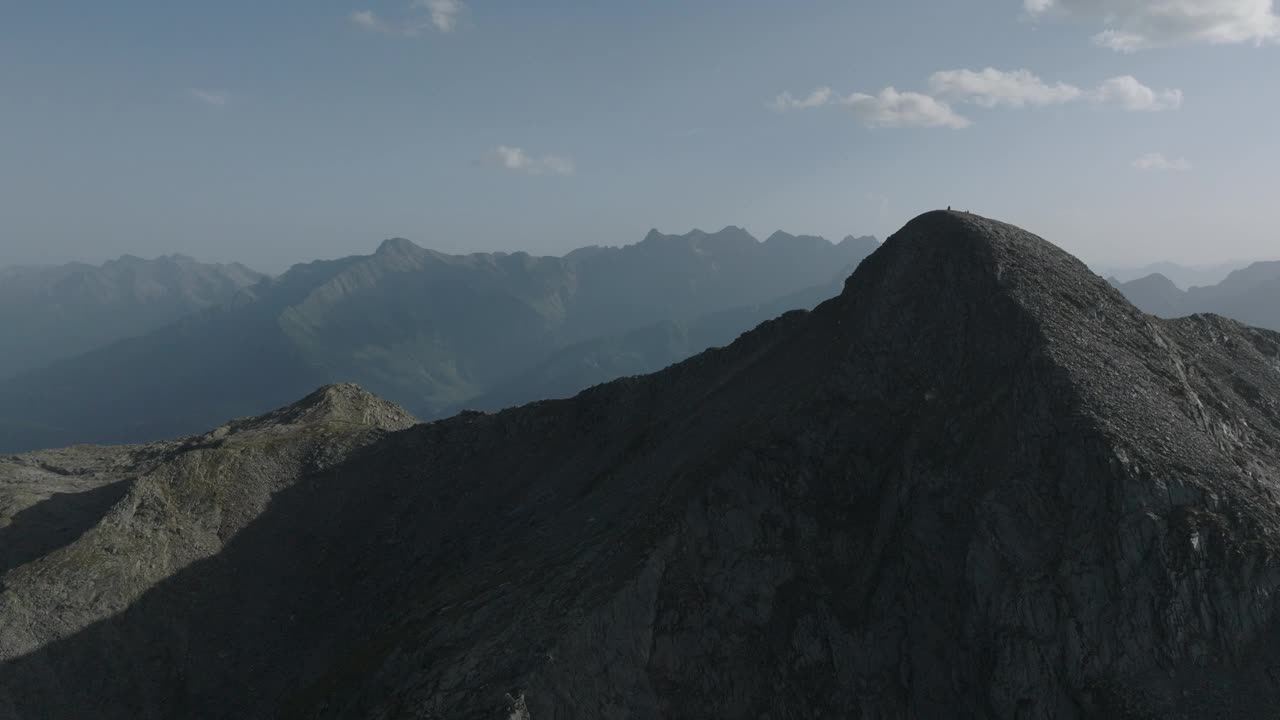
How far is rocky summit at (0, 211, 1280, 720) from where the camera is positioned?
36.4 meters

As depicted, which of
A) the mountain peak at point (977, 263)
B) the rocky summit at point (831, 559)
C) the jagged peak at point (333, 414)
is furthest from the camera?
the jagged peak at point (333, 414)

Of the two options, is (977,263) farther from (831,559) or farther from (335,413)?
(335,413)

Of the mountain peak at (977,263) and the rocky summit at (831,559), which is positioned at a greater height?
the mountain peak at (977,263)

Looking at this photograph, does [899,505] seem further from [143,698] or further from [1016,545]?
[143,698]

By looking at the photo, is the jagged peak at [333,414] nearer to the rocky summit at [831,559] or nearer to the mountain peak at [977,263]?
the rocky summit at [831,559]

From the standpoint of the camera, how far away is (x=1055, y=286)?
50.9 meters

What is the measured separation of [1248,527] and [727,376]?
133 ft

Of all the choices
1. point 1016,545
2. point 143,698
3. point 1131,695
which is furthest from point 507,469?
point 1131,695

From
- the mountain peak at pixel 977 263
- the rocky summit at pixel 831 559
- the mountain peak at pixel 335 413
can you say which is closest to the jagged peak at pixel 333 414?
the mountain peak at pixel 335 413

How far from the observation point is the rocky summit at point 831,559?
36.4 metres

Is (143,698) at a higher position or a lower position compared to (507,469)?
lower

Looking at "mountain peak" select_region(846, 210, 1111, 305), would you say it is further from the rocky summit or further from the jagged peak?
the jagged peak

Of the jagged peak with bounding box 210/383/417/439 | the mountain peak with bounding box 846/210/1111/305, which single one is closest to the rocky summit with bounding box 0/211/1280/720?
the mountain peak with bounding box 846/210/1111/305

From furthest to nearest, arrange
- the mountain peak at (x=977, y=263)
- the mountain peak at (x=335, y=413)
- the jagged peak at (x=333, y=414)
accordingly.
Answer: the mountain peak at (x=335, y=413) < the jagged peak at (x=333, y=414) < the mountain peak at (x=977, y=263)
